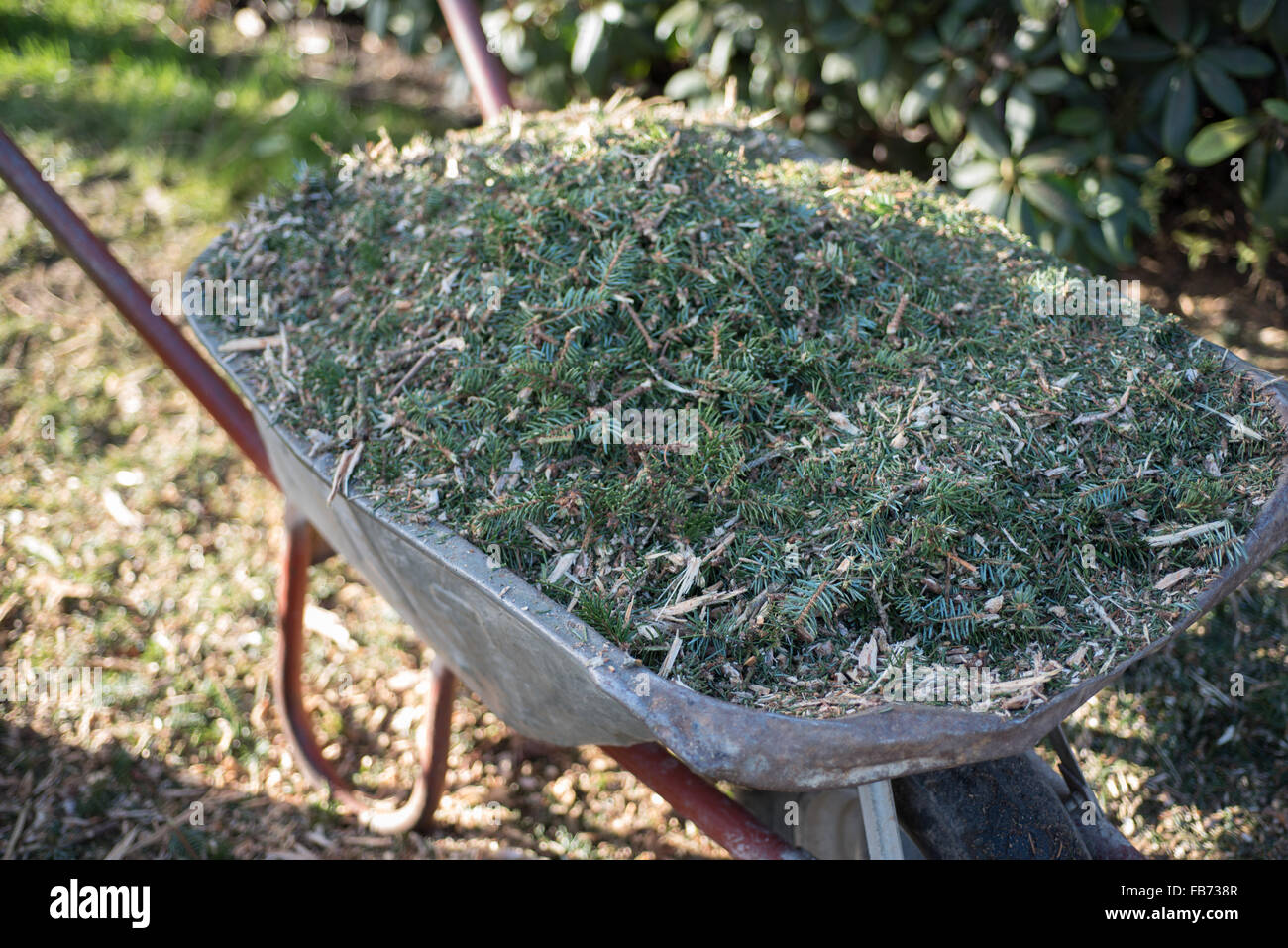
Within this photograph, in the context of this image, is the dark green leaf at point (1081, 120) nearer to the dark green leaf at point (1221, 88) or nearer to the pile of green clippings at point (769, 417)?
the dark green leaf at point (1221, 88)

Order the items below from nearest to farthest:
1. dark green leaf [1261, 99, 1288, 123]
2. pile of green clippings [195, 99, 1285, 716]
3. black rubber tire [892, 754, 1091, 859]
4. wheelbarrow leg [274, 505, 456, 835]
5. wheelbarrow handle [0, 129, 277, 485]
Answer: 1. pile of green clippings [195, 99, 1285, 716]
2. black rubber tire [892, 754, 1091, 859]
3. wheelbarrow handle [0, 129, 277, 485]
4. wheelbarrow leg [274, 505, 456, 835]
5. dark green leaf [1261, 99, 1288, 123]

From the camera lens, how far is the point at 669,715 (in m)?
0.89

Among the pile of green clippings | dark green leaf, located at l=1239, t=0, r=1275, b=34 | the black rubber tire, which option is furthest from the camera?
dark green leaf, located at l=1239, t=0, r=1275, b=34

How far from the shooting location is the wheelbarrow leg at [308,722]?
5.17 feet

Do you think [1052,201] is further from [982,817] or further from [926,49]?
[982,817]

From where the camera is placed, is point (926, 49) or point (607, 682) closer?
point (607, 682)

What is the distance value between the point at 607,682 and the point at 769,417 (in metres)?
0.43

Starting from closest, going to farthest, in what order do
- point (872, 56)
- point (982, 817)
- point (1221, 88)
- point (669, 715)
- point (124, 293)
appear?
point (669, 715) → point (982, 817) → point (124, 293) → point (1221, 88) → point (872, 56)

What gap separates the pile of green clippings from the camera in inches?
40.9

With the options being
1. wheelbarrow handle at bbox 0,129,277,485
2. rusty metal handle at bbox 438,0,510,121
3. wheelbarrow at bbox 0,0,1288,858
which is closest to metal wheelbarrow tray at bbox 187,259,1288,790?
wheelbarrow at bbox 0,0,1288,858

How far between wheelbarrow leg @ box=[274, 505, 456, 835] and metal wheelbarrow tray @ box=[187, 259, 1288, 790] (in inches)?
9.8

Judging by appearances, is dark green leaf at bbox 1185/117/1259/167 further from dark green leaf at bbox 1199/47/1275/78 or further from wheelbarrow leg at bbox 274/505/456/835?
wheelbarrow leg at bbox 274/505/456/835

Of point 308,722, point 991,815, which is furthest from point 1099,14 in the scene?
point 308,722

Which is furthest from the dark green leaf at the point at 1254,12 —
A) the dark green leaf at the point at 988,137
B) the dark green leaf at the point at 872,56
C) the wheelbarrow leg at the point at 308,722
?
the wheelbarrow leg at the point at 308,722
